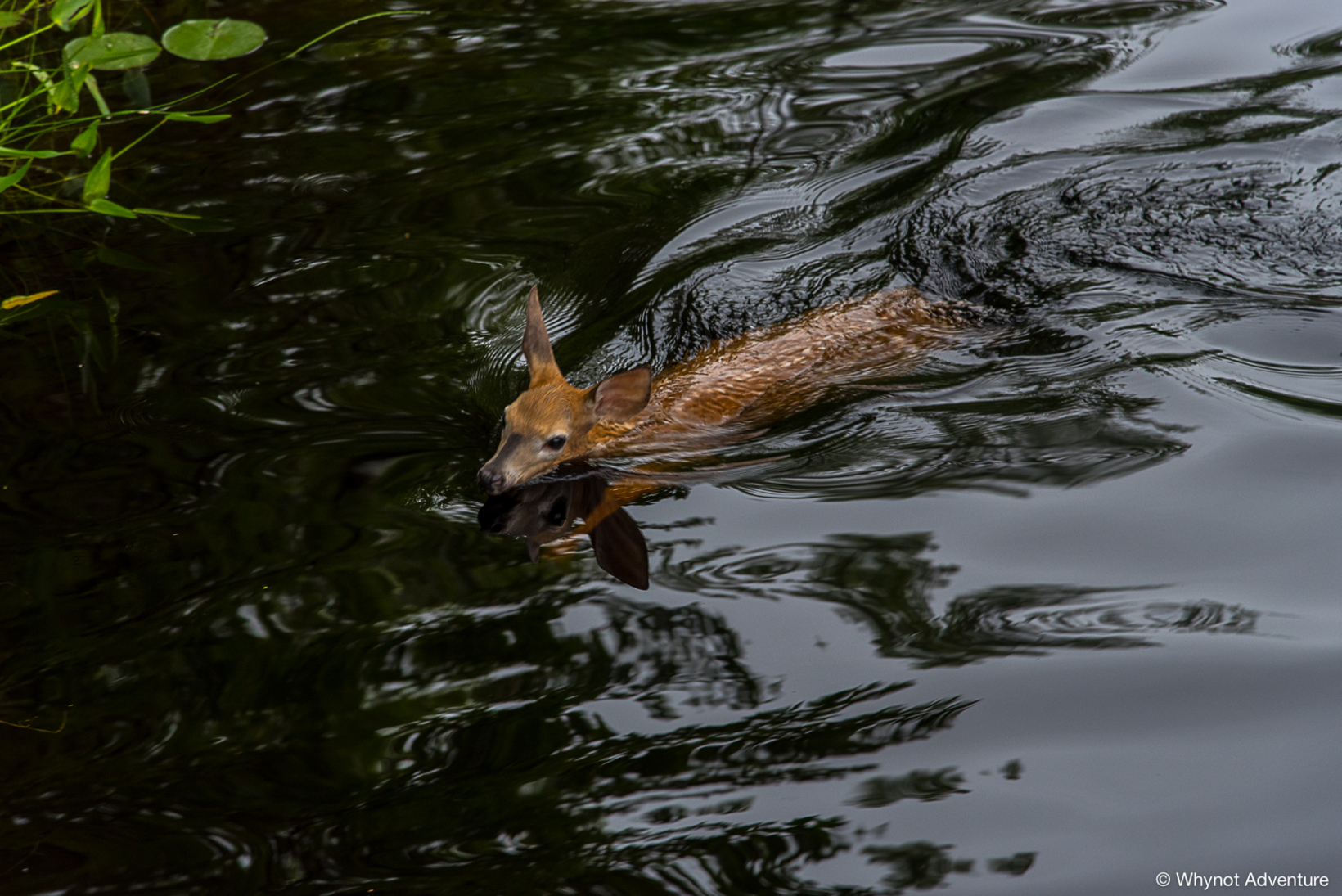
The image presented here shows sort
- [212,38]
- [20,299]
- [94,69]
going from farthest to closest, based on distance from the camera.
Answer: [20,299] → [94,69] → [212,38]

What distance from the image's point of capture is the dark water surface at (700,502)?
3.42 meters

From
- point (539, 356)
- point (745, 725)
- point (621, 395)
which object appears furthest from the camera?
point (539, 356)

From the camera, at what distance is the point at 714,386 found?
5.93 metres

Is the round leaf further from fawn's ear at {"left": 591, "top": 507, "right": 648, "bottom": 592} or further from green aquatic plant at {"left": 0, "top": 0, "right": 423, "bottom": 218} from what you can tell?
fawn's ear at {"left": 591, "top": 507, "right": 648, "bottom": 592}

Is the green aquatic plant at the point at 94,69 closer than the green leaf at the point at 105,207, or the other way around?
the green aquatic plant at the point at 94,69

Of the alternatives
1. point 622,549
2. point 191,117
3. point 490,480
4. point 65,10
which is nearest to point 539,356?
point 490,480

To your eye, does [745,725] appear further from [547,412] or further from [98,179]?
[98,179]

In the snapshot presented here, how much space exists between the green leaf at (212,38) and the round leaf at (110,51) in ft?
0.38

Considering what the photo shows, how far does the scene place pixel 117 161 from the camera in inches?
311

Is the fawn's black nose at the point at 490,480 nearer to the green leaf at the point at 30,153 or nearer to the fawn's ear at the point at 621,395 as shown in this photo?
the fawn's ear at the point at 621,395

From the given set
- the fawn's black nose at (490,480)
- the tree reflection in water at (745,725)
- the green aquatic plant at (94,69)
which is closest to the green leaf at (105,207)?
the green aquatic plant at (94,69)

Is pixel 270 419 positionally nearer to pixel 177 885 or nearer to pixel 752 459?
pixel 752 459

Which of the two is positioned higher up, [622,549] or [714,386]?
[714,386]

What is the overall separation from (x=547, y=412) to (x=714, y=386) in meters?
1.00
